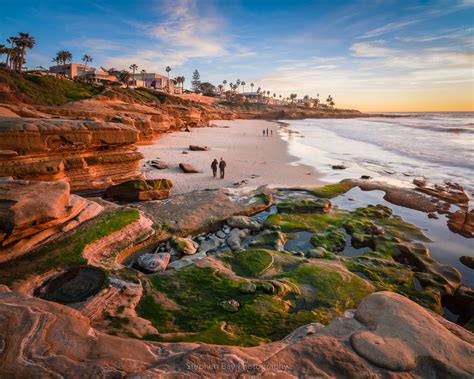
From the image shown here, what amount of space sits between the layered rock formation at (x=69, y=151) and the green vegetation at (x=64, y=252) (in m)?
3.64

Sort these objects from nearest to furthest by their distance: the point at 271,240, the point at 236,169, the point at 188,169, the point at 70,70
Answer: the point at 271,240
the point at 188,169
the point at 236,169
the point at 70,70

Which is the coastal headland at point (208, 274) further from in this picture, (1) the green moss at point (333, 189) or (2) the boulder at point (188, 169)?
(2) the boulder at point (188, 169)

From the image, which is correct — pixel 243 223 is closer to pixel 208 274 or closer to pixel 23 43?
pixel 208 274

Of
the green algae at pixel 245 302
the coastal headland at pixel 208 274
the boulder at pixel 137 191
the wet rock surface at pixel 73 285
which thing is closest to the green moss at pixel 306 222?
the coastal headland at pixel 208 274

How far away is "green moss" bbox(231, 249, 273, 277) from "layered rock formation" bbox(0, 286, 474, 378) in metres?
3.71

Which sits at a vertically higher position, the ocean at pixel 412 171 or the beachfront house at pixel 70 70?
the beachfront house at pixel 70 70

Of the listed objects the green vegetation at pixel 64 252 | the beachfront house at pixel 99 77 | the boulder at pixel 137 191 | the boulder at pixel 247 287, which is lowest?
the boulder at pixel 247 287

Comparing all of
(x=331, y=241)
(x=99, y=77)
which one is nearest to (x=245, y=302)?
(x=331, y=241)

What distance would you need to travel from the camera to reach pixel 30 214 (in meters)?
6.62

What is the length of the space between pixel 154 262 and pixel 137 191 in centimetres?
537

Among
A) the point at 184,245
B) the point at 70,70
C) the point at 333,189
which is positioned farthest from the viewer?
the point at 70,70

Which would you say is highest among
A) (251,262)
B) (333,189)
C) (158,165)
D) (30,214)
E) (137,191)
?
(30,214)

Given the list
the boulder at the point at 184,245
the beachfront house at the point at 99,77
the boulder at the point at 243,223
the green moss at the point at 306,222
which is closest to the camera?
the boulder at the point at 184,245

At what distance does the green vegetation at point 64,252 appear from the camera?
6.48 meters
